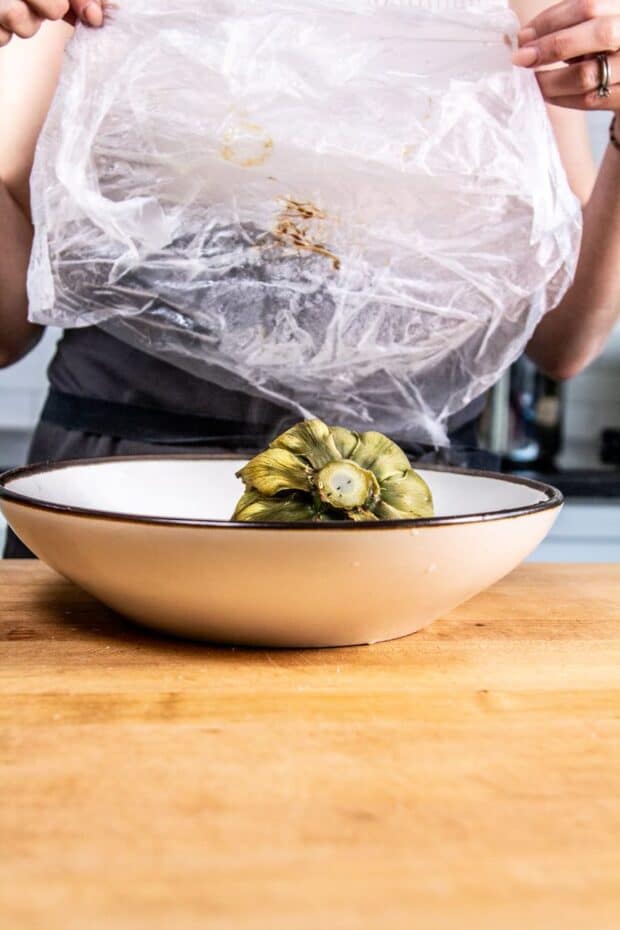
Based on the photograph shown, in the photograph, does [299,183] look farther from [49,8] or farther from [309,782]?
[309,782]

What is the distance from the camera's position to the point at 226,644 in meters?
0.50

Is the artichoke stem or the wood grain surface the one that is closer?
the wood grain surface

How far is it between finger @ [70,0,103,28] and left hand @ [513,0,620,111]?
Result: 0.28 meters

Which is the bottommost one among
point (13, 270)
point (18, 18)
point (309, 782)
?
point (309, 782)

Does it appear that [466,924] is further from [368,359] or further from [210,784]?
[368,359]

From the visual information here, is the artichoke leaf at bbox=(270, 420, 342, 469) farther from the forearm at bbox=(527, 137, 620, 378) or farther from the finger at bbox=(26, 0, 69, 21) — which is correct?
the forearm at bbox=(527, 137, 620, 378)

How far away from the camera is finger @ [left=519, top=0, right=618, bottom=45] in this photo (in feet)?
2.07

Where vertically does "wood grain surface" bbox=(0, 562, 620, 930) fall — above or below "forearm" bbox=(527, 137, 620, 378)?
below

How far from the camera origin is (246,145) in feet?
2.27

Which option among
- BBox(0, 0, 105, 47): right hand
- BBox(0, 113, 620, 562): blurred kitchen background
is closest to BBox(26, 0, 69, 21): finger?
BBox(0, 0, 105, 47): right hand

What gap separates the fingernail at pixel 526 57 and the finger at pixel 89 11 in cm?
28

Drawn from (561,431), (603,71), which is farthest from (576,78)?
(561,431)

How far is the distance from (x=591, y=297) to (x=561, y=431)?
0.97m

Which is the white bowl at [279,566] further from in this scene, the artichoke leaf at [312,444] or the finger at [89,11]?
the finger at [89,11]
